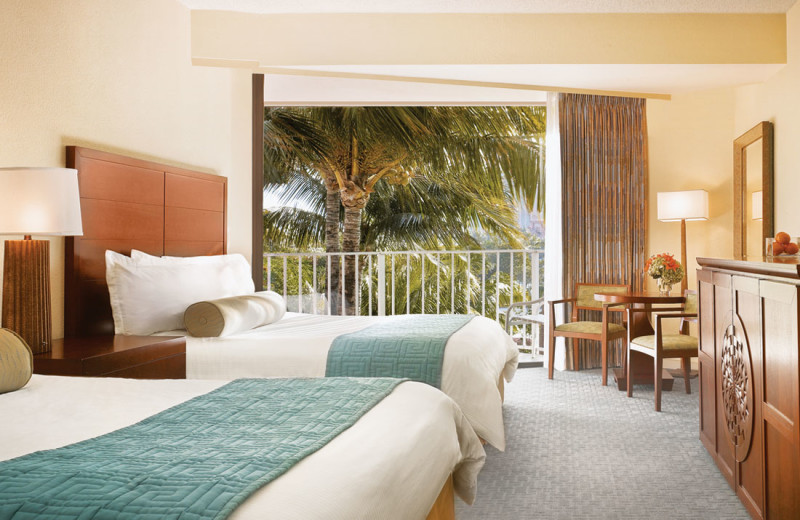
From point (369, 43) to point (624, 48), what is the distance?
1776mm

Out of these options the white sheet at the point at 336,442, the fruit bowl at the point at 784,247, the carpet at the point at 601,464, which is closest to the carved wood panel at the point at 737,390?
the carpet at the point at 601,464

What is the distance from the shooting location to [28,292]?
2.67 meters

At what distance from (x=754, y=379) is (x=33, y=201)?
8.94ft

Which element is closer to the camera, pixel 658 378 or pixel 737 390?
pixel 737 390

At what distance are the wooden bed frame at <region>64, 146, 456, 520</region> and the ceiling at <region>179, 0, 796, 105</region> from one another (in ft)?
4.12

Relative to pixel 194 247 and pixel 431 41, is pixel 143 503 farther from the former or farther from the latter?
pixel 431 41

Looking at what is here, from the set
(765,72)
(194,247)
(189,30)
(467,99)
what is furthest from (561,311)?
(189,30)

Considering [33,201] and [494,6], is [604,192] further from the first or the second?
[33,201]

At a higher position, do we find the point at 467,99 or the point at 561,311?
the point at 467,99

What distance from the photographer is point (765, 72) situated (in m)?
4.83

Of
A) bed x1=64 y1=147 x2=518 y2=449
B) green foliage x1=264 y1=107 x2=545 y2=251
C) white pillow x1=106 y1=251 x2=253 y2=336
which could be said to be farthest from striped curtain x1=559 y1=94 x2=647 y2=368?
white pillow x1=106 y1=251 x2=253 y2=336

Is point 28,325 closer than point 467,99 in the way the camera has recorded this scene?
Yes

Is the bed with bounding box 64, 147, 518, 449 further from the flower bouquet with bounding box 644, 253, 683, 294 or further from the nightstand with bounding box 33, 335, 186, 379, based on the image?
the flower bouquet with bounding box 644, 253, 683, 294

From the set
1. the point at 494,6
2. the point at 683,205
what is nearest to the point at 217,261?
the point at 494,6
